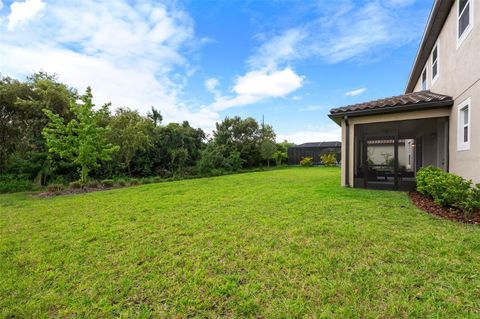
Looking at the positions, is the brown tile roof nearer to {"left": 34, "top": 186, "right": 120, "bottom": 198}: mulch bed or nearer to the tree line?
the tree line

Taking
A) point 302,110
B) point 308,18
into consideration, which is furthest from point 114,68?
point 302,110

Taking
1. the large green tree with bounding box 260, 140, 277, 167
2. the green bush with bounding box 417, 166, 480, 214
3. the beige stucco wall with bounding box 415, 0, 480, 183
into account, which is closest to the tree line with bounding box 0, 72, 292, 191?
the large green tree with bounding box 260, 140, 277, 167

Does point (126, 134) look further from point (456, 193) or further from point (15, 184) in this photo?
point (456, 193)

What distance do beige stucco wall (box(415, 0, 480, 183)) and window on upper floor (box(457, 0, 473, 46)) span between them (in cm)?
16

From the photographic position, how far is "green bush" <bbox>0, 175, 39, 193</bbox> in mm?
9973

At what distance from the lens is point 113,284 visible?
2.46 meters

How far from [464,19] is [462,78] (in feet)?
4.75

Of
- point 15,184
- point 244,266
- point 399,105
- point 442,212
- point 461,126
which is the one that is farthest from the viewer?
point 15,184

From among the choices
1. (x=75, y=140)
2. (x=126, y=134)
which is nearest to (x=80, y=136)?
(x=75, y=140)

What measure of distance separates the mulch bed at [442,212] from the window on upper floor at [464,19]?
418 centimetres

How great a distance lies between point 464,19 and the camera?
18.7 feet

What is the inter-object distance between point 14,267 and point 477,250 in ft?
19.6

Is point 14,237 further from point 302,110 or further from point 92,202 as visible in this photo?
point 302,110

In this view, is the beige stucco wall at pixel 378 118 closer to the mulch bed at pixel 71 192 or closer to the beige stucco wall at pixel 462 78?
the beige stucco wall at pixel 462 78
